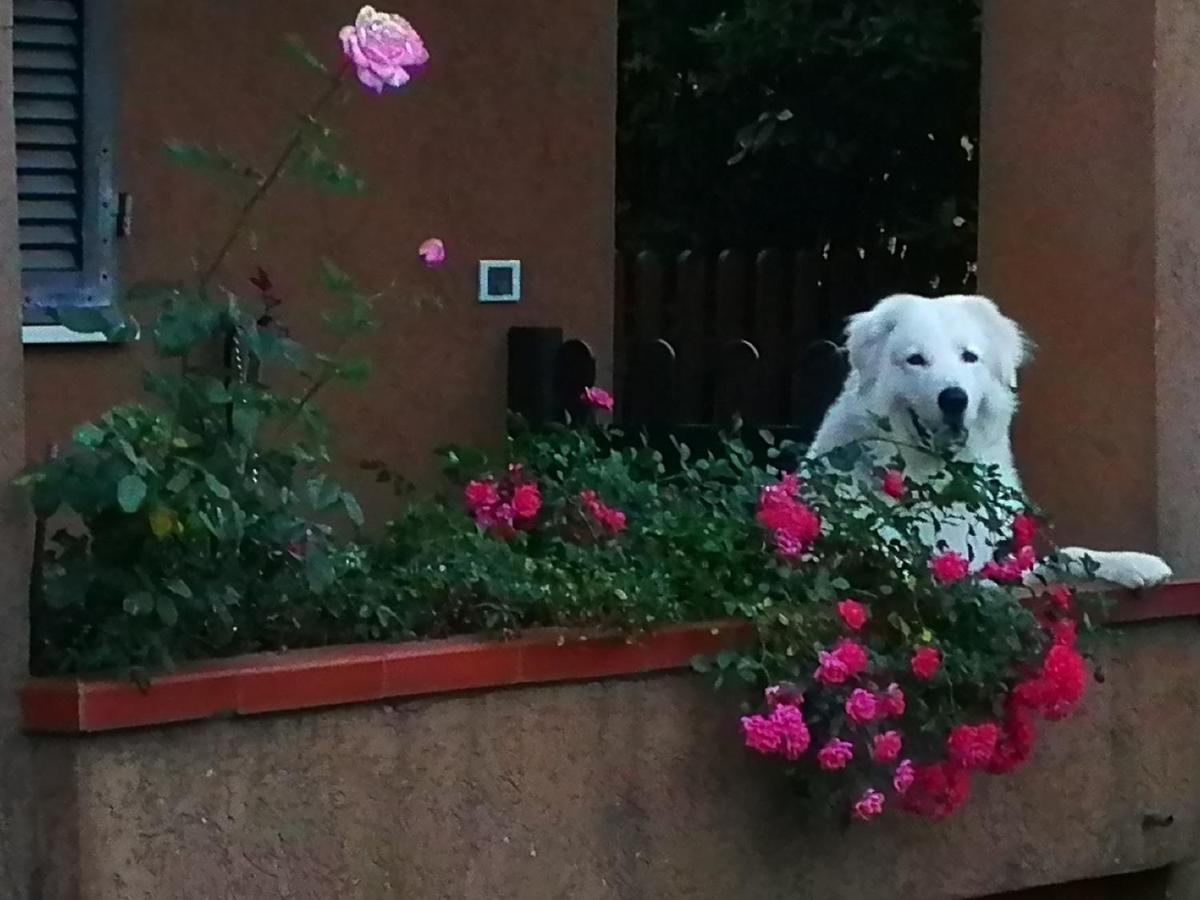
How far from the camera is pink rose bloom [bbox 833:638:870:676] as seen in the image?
4285 mm

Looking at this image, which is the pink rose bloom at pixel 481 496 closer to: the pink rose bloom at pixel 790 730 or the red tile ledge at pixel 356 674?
the red tile ledge at pixel 356 674

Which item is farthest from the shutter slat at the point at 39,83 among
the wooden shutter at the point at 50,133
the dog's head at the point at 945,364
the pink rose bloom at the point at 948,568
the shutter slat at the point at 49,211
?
the pink rose bloom at the point at 948,568

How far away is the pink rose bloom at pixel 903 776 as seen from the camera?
440 centimetres

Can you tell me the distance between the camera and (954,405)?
5.35 meters

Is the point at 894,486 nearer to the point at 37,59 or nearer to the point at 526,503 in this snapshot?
the point at 526,503

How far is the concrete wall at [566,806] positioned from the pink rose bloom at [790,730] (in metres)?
0.22

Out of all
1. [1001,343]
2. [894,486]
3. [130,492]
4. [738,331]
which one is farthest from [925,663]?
[738,331]

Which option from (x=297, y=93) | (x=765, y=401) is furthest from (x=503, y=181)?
(x=765, y=401)

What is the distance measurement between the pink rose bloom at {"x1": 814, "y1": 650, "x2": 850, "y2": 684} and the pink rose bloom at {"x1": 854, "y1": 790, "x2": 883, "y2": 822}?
0.25m

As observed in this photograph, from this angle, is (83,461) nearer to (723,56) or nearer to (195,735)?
(195,735)

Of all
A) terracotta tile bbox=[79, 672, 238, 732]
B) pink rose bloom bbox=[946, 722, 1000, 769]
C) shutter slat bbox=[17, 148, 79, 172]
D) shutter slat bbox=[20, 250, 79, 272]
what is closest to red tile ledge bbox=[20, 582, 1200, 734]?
terracotta tile bbox=[79, 672, 238, 732]

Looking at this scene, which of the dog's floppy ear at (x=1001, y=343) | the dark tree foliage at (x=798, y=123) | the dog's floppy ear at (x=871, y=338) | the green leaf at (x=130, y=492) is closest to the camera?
the green leaf at (x=130, y=492)

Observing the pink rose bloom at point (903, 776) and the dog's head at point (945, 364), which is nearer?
the pink rose bloom at point (903, 776)

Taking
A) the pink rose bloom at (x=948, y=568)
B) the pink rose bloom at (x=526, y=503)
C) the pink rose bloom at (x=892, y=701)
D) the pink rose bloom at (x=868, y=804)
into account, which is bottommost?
the pink rose bloom at (x=868, y=804)
